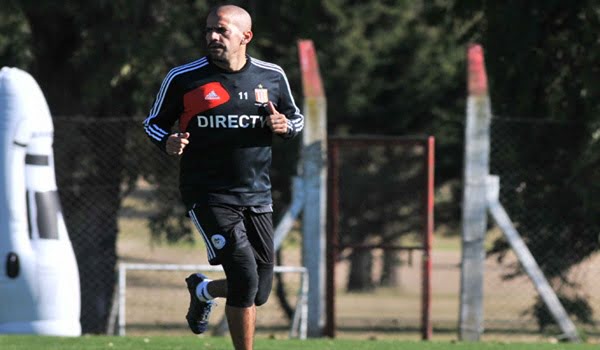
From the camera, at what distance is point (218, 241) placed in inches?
267

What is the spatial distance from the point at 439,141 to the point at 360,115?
98.5 inches

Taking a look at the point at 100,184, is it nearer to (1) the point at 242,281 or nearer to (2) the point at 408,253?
(2) the point at 408,253

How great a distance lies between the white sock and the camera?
716 centimetres

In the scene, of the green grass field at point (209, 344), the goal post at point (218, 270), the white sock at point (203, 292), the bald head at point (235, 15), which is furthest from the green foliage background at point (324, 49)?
the bald head at point (235, 15)

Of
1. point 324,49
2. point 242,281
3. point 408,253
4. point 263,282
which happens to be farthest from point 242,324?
point 324,49

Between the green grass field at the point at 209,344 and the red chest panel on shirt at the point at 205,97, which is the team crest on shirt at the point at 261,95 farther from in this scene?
the green grass field at the point at 209,344

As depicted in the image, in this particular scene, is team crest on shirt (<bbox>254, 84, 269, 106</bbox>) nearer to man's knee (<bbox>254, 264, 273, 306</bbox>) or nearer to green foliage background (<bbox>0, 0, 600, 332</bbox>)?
man's knee (<bbox>254, 264, 273, 306</bbox>)

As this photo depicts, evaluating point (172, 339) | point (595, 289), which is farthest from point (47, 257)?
point (595, 289)

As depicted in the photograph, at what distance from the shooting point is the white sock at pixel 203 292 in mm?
7156

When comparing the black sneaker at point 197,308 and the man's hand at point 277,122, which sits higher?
the man's hand at point 277,122

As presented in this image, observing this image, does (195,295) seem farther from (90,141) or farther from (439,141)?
(439,141)

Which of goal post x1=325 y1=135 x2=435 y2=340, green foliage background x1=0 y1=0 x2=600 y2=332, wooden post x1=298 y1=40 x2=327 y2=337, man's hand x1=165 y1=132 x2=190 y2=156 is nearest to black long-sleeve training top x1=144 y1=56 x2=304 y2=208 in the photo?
man's hand x1=165 y1=132 x2=190 y2=156

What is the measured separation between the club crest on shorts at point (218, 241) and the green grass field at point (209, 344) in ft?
6.91

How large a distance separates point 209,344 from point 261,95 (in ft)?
9.14
